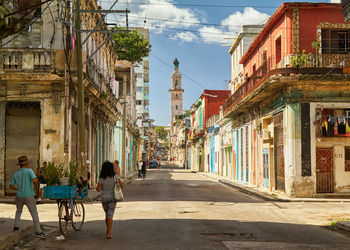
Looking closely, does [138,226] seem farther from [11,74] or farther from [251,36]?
[251,36]

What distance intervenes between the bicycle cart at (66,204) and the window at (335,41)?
1395cm

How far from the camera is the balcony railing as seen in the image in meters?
17.1

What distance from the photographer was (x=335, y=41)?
1991 centimetres

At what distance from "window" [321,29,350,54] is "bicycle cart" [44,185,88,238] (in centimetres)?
1395

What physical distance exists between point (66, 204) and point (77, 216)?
0.64 meters

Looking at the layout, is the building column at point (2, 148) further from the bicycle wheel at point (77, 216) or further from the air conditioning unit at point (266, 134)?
the air conditioning unit at point (266, 134)

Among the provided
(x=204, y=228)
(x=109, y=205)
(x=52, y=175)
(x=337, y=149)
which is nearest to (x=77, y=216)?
(x=52, y=175)

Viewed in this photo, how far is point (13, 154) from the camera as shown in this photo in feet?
59.1

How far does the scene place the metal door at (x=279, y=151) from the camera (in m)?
20.4

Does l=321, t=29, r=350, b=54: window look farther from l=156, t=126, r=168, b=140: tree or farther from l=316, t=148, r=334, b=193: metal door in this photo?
l=156, t=126, r=168, b=140: tree

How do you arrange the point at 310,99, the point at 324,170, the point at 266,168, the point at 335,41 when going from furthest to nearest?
the point at 266,168, the point at 335,41, the point at 324,170, the point at 310,99

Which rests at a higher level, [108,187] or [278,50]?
[278,50]

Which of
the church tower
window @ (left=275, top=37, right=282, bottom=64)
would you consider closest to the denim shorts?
window @ (left=275, top=37, right=282, bottom=64)

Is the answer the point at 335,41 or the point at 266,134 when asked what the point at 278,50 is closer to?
the point at 335,41
